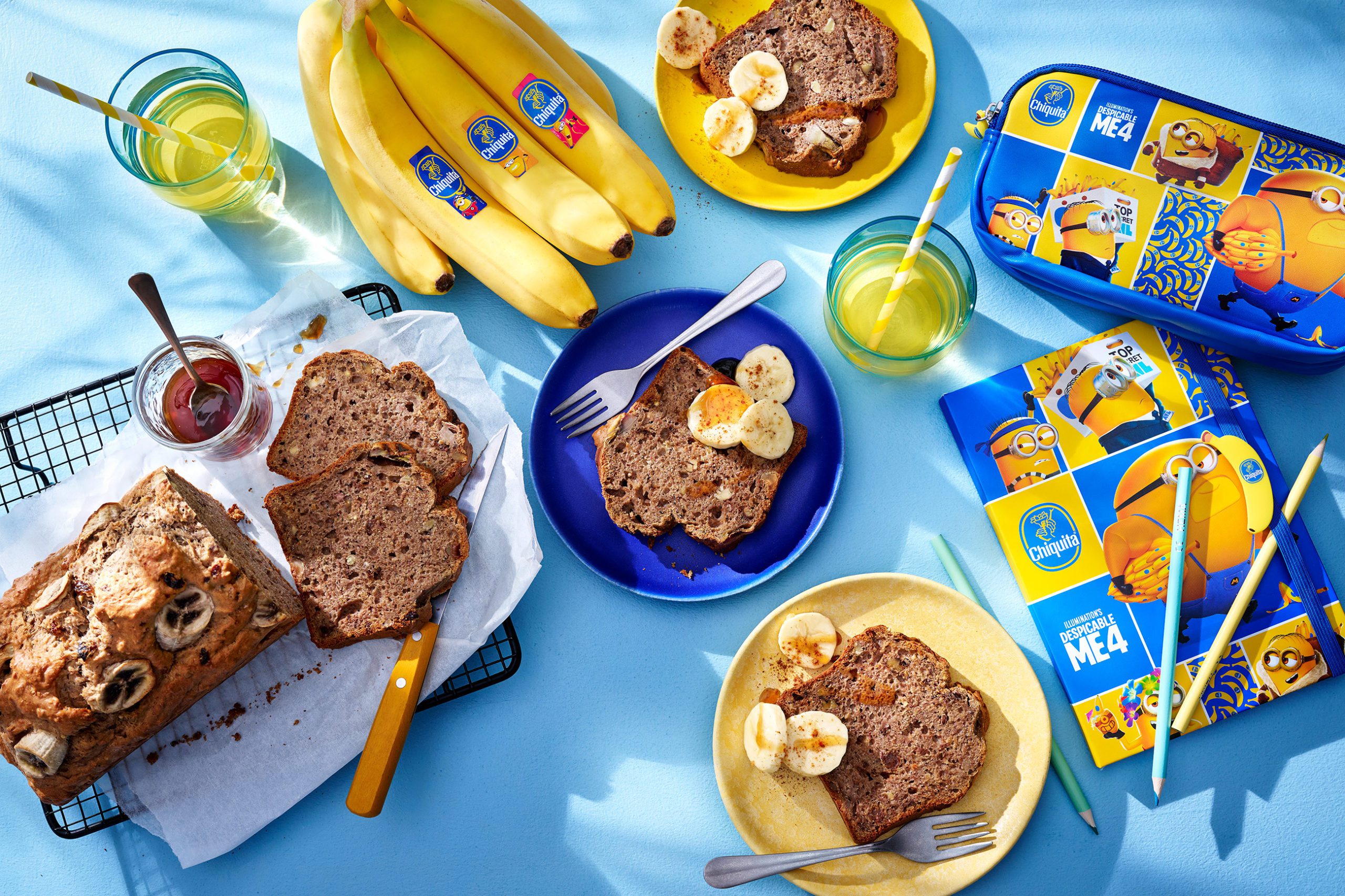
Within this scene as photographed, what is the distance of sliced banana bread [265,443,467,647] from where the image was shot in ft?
6.65

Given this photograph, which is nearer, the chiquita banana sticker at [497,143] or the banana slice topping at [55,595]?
the banana slice topping at [55,595]

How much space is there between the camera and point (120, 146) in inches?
86.5

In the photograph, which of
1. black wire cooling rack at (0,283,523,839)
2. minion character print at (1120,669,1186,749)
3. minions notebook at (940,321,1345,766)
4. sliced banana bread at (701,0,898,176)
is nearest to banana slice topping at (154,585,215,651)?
black wire cooling rack at (0,283,523,839)

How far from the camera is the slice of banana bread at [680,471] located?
2.13 metres

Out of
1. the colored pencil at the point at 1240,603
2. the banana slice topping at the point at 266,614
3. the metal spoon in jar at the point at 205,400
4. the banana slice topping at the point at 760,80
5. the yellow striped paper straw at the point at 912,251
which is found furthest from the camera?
the banana slice topping at the point at 760,80

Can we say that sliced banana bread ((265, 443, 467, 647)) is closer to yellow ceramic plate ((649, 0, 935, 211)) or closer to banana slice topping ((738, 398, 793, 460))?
banana slice topping ((738, 398, 793, 460))

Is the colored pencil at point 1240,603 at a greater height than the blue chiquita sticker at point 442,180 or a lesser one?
lesser

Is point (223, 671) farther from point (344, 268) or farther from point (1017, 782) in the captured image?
point (1017, 782)

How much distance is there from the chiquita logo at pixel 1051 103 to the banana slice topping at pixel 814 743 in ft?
5.50

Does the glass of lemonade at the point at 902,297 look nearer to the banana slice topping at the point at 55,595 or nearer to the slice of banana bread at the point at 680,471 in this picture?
the slice of banana bread at the point at 680,471

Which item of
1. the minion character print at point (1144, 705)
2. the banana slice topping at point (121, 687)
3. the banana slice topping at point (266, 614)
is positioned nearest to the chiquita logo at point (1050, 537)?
the minion character print at point (1144, 705)

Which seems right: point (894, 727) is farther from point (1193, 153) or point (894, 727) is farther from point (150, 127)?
point (150, 127)

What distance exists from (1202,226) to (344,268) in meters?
2.33

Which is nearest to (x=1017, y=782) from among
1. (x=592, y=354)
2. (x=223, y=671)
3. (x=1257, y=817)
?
(x=1257, y=817)
